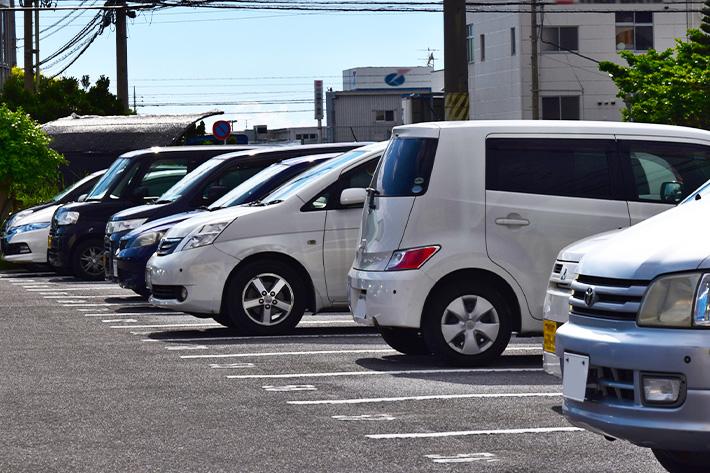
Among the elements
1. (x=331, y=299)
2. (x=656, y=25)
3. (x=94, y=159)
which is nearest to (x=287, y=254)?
(x=331, y=299)

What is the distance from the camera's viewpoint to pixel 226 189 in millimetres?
14656

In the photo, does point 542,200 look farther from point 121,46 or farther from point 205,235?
point 121,46

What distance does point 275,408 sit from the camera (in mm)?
7902

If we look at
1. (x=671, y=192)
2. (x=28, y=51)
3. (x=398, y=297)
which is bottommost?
(x=398, y=297)

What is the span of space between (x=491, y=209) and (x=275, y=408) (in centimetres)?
262

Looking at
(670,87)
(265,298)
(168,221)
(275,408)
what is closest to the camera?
(275,408)

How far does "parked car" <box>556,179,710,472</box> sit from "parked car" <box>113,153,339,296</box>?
7888mm

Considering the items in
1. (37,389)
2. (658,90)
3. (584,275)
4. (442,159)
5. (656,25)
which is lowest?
(37,389)

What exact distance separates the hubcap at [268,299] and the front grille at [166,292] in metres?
0.66

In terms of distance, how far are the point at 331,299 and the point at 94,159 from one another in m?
17.5

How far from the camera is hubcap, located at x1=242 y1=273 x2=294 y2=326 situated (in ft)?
38.9

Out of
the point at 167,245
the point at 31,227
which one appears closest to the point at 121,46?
the point at 31,227

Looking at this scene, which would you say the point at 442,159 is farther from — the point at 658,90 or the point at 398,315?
the point at 658,90

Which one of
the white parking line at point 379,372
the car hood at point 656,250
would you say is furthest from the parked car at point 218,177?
the car hood at point 656,250
